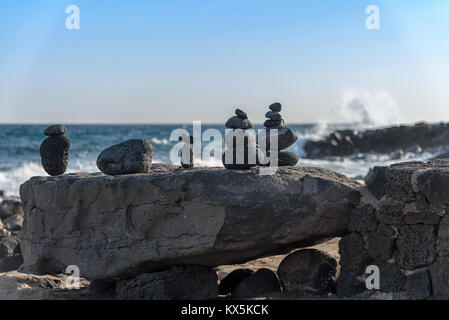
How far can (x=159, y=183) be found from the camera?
681 centimetres

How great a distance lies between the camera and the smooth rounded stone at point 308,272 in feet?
23.3

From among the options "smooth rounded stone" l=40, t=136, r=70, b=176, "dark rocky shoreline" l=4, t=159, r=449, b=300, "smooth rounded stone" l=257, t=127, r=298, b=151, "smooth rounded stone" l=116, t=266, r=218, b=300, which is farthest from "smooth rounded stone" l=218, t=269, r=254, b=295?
"smooth rounded stone" l=40, t=136, r=70, b=176

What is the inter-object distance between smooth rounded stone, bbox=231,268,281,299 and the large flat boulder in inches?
10.7

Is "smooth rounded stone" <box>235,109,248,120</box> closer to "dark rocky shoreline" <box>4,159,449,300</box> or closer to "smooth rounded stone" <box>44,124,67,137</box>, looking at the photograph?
"dark rocky shoreline" <box>4,159,449,300</box>

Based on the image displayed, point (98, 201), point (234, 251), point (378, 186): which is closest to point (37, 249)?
point (98, 201)

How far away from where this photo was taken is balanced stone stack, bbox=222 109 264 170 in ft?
23.1

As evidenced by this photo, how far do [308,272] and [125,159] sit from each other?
270 cm

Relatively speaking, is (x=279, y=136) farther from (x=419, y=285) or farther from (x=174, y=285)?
(x=419, y=285)

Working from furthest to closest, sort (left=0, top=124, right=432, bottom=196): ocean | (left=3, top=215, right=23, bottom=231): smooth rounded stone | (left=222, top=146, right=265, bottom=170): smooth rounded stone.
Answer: (left=0, top=124, right=432, bottom=196): ocean
(left=3, top=215, right=23, bottom=231): smooth rounded stone
(left=222, top=146, right=265, bottom=170): smooth rounded stone

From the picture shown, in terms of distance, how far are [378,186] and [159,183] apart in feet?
10.7

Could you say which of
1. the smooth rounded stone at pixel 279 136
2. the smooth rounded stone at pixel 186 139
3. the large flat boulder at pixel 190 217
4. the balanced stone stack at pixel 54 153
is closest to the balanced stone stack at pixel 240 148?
the large flat boulder at pixel 190 217

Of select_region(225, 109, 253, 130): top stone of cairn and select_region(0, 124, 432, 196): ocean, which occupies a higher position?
select_region(225, 109, 253, 130): top stone of cairn

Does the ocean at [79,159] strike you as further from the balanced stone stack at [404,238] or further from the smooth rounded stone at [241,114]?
the balanced stone stack at [404,238]
